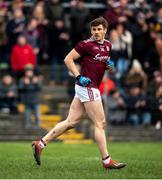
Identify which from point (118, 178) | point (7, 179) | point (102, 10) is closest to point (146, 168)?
point (118, 178)

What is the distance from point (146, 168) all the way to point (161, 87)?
1052cm

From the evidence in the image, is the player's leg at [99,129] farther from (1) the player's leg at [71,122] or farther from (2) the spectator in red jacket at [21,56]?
(2) the spectator in red jacket at [21,56]

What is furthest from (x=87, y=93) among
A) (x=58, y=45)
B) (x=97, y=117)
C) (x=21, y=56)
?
(x=58, y=45)

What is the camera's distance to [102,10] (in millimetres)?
26531

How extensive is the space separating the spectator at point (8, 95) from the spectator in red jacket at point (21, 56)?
366 millimetres

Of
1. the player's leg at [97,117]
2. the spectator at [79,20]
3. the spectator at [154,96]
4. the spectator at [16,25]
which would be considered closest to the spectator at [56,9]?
the spectator at [79,20]

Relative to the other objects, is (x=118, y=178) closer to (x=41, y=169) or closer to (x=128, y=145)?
(x=41, y=169)

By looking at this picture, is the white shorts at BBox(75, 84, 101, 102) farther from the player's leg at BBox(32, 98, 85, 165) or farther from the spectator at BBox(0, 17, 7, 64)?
the spectator at BBox(0, 17, 7, 64)

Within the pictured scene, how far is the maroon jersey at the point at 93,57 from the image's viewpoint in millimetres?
12867

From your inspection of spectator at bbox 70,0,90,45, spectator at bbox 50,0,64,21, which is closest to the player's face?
spectator at bbox 70,0,90,45

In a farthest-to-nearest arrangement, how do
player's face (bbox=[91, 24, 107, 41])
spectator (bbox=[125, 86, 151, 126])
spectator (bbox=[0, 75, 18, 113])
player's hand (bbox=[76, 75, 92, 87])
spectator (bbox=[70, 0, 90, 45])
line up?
1. spectator (bbox=[70, 0, 90, 45])
2. spectator (bbox=[125, 86, 151, 126])
3. spectator (bbox=[0, 75, 18, 113])
4. player's face (bbox=[91, 24, 107, 41])
5. player's hand (bbox=[76, 75, 92, 87])

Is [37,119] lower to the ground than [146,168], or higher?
lower

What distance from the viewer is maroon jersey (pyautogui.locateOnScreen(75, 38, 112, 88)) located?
1287 centimetres

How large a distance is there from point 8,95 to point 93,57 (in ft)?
34.2
